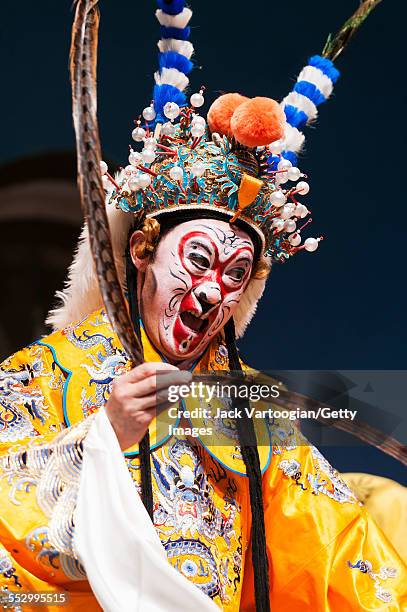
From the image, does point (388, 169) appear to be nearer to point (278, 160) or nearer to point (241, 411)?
point (278, 160)

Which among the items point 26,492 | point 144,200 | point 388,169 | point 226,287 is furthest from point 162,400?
point 388,169

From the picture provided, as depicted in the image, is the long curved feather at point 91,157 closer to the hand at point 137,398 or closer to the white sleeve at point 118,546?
the hand at point 137,398

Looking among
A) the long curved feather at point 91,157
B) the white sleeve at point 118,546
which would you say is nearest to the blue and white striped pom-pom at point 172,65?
the long curved feather at point 91,157

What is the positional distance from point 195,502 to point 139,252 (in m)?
0.53

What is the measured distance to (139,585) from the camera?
57.3 inches

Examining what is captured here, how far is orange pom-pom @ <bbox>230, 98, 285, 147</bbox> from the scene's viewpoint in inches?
71.9

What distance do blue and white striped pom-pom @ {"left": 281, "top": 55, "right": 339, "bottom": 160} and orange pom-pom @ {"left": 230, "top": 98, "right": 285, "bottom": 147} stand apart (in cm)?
27

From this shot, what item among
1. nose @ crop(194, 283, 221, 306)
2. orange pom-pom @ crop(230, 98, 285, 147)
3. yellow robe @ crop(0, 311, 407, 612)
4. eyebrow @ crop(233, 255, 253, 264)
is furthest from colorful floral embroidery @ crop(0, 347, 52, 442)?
orange pom-pom @ crop(230, 98, 285, 147)

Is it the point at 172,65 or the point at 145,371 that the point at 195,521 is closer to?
the point at 145,371

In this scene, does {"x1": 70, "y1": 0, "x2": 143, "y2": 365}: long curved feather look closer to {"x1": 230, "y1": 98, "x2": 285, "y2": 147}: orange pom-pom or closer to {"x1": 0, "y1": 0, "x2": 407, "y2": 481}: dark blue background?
{"x1": 230, "y1": 98, "x2": 285, "y2": 147}: orange pom-pom

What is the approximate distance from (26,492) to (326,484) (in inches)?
31.1

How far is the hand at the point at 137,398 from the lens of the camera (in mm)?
1519

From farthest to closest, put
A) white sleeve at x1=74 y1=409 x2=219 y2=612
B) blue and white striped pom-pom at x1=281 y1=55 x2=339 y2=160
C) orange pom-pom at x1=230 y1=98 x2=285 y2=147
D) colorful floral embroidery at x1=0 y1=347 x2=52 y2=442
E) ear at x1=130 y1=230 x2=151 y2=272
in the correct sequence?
blue and white striped pom-pom at x1=281 y1=55 x2=339 y2=160 < ear at x1=130 y1=230 x2=151 y2=272 < orange pom-pom at x1=230 y1=98 x2=285 y2=147 < colorful floral embroidery at x1=0 y1=347 x2=52 y2=442 < white sleeve at x1=74 y1=409 x2=219 y2=612

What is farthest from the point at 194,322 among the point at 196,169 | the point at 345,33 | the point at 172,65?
the point at 345,33
